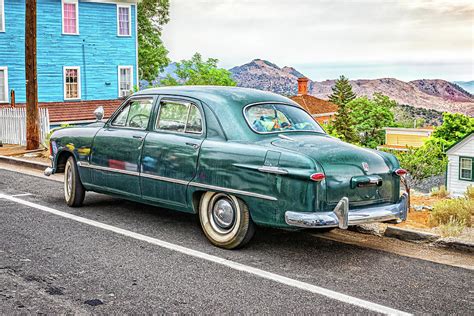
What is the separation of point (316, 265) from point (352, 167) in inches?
41.4

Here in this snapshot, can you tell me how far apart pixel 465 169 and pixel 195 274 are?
4038 centimetres

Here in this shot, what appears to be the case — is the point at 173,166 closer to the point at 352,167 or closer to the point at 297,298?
the point at 352,167

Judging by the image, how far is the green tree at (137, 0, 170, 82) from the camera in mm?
49656

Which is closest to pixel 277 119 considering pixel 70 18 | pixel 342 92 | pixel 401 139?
pixel 70 18

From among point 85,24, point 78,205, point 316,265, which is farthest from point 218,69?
point 316,265

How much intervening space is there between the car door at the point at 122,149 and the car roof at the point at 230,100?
47cm

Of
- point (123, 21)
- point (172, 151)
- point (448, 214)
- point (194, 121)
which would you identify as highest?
point (123, 21)

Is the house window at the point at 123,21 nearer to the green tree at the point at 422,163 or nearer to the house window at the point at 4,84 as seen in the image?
the house window at the point at 4,84

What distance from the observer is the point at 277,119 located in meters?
7.62

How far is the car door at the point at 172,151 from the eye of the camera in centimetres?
749

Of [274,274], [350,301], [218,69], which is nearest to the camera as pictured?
[350,301]

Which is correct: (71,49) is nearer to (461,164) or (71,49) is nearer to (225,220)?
(461,164)

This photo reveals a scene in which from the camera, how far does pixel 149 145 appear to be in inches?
314

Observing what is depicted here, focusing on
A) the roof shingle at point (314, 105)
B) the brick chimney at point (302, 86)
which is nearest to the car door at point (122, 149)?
the roof shingle at point (314, 105)
